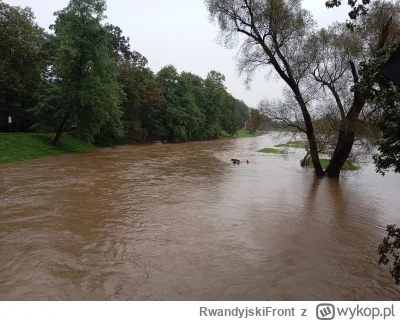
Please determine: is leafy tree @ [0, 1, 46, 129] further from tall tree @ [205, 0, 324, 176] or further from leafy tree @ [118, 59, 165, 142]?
tall tree @ [205, 0, 324, 176]

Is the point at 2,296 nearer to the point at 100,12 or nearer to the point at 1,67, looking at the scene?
the point at 100,12

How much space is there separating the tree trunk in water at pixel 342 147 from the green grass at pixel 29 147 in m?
21.7

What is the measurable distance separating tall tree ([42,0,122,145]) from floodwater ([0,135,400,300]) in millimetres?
15070

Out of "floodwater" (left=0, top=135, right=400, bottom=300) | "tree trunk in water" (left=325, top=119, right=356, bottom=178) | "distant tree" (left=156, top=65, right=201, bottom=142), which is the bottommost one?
Answer: "floodwater" (left=0, top=135, right=400, bottom=300)

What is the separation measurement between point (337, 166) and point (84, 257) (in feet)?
52.6

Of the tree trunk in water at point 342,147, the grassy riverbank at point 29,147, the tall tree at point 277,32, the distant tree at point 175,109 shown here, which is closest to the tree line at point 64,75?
the grassy riverbank at point 29,147

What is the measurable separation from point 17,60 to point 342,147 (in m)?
33.0

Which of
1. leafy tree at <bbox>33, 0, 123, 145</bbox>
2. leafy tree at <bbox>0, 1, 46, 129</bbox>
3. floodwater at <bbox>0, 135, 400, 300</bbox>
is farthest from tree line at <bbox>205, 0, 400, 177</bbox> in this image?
leafy tree at <bbox>0, 1, 46, 129</bbox>

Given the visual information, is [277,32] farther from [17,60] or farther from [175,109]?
[175,109]

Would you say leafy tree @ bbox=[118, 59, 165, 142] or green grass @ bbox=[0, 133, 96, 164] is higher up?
leafy tree @ bbox=[118, 59, 165, 142]

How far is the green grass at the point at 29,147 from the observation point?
21203mm

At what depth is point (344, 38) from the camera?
1645cm

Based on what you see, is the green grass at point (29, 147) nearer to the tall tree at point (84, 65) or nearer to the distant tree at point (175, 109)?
the tall tree at point (84, 65)

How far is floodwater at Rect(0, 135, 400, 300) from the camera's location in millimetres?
4719
